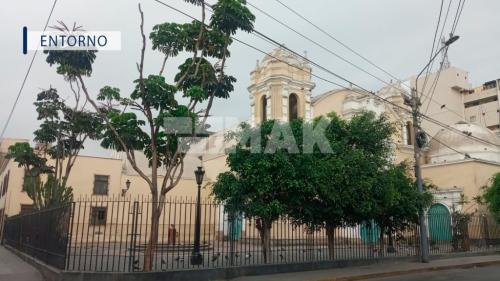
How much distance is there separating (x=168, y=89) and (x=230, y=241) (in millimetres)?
4887

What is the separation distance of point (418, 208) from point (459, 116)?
151 feet

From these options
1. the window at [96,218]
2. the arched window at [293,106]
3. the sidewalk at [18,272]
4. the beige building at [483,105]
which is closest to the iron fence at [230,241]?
the window at [96,218]

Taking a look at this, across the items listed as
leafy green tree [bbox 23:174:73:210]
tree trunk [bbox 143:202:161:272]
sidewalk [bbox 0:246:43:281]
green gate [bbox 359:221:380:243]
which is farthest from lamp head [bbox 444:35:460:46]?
leafy green tree [bbox 23:174:73:210]

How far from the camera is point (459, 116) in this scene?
2270 inches

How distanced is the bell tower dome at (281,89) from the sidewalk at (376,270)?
14.5m

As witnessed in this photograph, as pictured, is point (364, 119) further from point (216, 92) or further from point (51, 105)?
point (51, 105)

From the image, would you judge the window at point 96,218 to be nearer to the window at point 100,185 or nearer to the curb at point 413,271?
the window at point 100,185

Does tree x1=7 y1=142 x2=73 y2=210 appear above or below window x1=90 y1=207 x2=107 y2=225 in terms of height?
above

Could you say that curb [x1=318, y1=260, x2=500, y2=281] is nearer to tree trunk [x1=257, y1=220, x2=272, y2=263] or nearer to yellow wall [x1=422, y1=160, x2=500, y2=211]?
tree trunk [x1=257, y1=220, x2=272, y2=263]

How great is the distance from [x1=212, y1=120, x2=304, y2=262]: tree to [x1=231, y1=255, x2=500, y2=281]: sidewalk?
4.38ft

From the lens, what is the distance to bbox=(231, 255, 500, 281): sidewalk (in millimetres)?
12570

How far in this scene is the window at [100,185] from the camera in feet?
103

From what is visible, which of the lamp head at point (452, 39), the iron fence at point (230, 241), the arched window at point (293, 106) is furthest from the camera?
the arched window at point (293, 106)

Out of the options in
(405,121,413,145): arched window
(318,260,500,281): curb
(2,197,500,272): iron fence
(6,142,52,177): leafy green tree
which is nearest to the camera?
(2,197,500,272): iron fence
